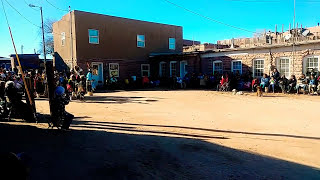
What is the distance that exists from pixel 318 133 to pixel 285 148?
74.3 inches

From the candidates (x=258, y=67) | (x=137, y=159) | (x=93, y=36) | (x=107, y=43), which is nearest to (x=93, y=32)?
(x=93, y=36)

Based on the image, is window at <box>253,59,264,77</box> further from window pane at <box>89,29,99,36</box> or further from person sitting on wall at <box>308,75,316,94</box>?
window pane at <box>89,29,99,36</box>

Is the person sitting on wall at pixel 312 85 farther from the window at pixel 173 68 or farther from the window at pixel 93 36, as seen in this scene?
the window at pixel 93 36

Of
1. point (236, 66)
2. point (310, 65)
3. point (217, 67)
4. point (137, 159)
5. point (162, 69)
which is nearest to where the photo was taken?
point (137, 159)

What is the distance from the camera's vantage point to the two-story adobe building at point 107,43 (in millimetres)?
22672

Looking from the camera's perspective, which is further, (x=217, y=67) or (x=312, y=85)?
(x=217, y=67)

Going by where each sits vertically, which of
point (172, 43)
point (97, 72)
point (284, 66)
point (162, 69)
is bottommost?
point (97, 72)

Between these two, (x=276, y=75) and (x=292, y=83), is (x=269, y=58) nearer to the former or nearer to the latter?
(x=276, y=75)

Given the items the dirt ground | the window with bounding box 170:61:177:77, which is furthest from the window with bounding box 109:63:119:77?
the dirt ground

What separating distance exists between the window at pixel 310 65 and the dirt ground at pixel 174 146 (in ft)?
28.8

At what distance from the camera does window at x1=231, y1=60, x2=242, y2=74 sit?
2104 centimetres

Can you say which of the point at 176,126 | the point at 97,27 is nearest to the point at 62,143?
the point at 176,126

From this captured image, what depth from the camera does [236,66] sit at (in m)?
21.3

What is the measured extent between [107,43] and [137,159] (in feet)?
67.1
